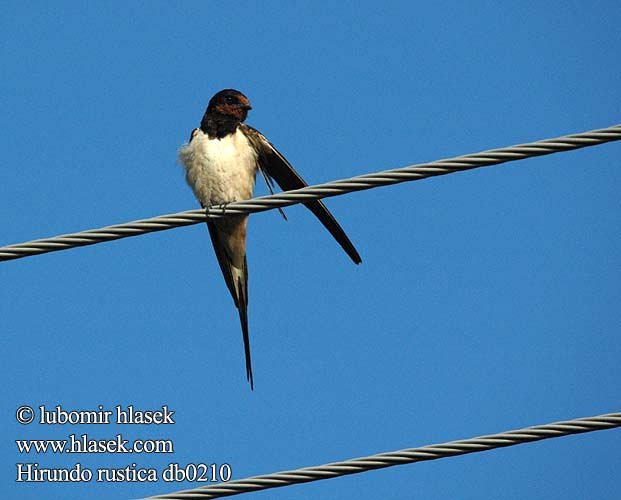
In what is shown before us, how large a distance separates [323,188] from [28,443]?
4.95m

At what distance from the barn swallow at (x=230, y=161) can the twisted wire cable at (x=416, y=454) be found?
271 centimetres

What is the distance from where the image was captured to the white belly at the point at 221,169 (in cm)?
570

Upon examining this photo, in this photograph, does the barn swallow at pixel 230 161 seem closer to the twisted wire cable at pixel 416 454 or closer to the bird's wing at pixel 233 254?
the bird's wing at pixel 233 254

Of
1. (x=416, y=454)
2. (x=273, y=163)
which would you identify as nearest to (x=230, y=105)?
(x=273, y=163)

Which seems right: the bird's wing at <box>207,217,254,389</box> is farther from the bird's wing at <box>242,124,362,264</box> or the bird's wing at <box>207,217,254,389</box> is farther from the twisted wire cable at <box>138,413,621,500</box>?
the twisted wire cable at <box>138,413,621,500</box>

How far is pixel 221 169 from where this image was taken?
224 inches

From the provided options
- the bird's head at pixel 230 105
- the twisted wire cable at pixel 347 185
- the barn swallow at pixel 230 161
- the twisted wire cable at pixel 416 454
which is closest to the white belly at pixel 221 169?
the barn swallow at pixel 230 161

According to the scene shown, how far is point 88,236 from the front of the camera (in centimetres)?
325

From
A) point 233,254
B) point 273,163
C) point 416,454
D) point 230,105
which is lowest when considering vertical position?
point 416,454

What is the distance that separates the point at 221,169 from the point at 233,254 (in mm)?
629

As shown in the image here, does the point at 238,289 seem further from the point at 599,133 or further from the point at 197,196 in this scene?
the point at 599,133

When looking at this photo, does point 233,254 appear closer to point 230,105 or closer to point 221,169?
point 221,169

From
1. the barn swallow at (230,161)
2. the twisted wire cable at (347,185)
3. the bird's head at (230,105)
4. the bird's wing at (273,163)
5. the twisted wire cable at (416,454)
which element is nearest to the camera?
the twisted wire cable at (416,454)

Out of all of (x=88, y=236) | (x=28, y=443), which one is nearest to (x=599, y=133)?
(x=88, y=236)
